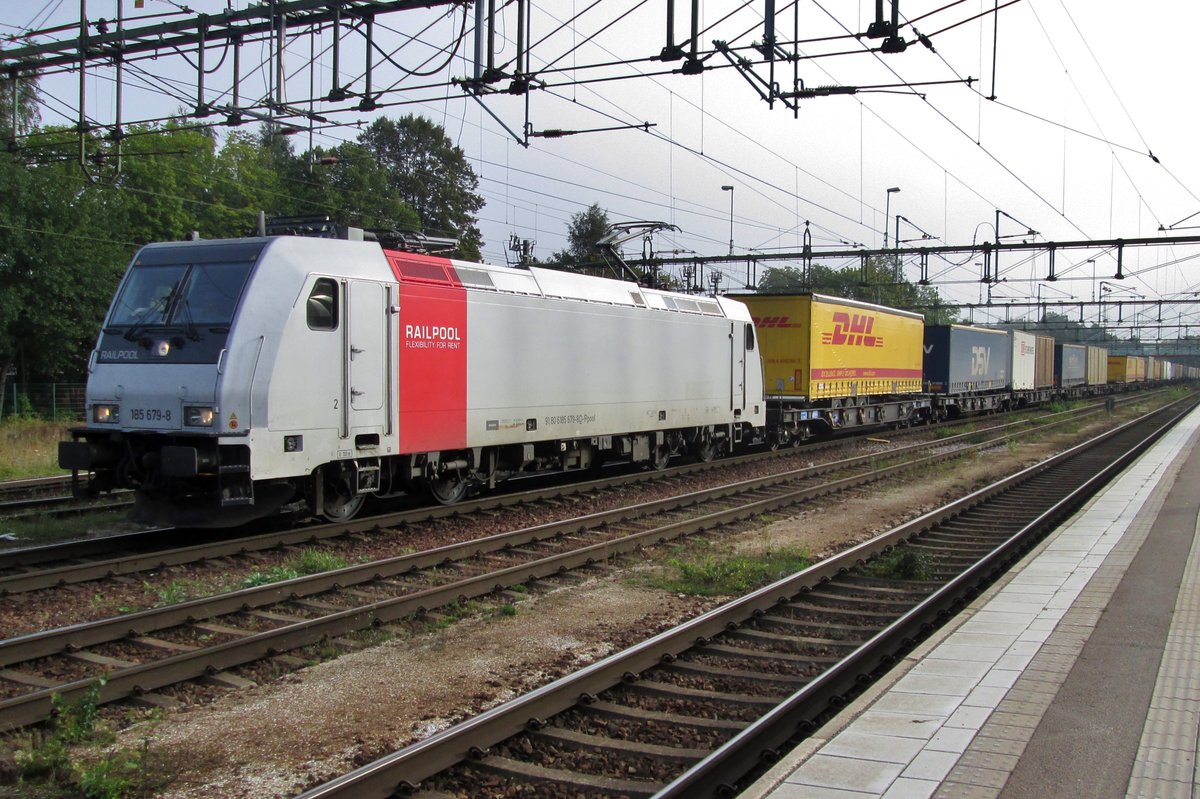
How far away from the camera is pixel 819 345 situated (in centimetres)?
2362

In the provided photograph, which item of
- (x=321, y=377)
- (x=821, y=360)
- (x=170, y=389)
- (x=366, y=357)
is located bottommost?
(x=170, y=389)

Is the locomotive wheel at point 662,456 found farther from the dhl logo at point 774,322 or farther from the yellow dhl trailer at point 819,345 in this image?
the dhl logo at point 774,322

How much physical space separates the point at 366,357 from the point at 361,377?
25cm

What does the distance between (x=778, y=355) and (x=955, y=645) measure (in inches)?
679

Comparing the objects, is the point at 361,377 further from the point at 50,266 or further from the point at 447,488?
the point at 50,266

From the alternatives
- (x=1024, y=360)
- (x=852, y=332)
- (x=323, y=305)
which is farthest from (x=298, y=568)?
(x=1024, y=360)

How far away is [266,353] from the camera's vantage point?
9992mm

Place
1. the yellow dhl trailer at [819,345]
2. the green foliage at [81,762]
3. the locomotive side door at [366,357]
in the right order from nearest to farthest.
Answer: the green foliage at [81,762] < the locomotive side door at [366,357] < the yellow dhl trailer at [819,345]

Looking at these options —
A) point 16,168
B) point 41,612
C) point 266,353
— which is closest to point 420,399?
point 266,353

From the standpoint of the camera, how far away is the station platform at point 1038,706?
4.41m

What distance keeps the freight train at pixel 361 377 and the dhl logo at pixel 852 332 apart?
609 centimetres

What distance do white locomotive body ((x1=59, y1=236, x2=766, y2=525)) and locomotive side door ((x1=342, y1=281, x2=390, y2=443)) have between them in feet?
0.07

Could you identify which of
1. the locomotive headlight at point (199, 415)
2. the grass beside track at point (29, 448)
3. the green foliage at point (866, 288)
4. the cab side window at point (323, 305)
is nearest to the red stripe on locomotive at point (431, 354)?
the cab side window at point (323, 305)

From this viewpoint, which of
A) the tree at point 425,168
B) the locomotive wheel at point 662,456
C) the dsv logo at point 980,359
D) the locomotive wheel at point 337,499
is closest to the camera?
the locomotive wheel at point 337,499
